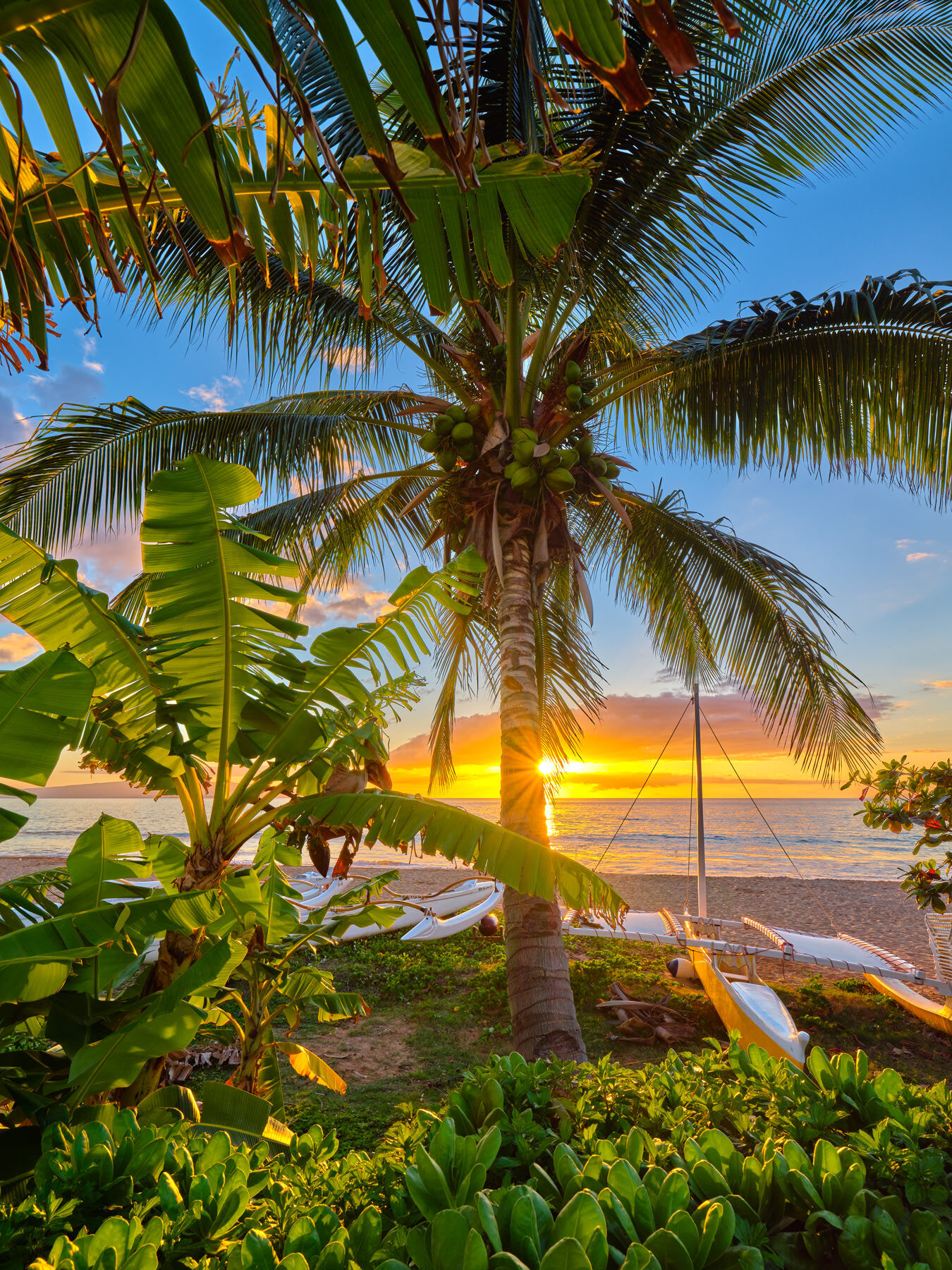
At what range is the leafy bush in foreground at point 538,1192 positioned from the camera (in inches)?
40.0

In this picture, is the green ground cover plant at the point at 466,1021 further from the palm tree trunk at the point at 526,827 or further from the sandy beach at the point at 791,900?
the sandy beach at the point at 791,900

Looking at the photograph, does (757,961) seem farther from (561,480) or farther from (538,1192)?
(538,1192)

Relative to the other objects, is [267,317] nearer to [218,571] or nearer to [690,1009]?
[218,571]

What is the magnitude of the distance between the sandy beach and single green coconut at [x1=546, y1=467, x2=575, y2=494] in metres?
9.54

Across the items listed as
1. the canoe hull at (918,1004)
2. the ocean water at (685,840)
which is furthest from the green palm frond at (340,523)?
the ocean water at (685,840)

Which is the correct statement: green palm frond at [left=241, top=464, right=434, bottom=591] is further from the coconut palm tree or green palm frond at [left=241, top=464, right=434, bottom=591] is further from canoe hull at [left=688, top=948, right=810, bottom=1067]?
canoe hull at [left=688, top=948, right=810, bottom=1067]

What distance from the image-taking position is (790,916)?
49.0 feet

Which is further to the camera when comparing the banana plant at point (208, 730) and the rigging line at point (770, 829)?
the rigging line at point (770, 829)

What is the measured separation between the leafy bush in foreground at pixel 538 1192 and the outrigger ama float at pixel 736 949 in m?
1.98

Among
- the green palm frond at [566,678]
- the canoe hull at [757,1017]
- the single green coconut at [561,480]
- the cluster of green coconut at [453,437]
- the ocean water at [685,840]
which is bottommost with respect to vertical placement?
the ocean water at [685,840]

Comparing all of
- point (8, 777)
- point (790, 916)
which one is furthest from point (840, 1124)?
point (790, 916)

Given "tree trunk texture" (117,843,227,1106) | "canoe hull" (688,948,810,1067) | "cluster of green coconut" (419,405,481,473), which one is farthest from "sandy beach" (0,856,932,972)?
"tree trunk texture" (117,843,227,1106)

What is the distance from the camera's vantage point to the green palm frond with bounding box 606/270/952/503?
4379mm

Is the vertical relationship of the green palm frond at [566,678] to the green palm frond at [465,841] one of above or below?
above
